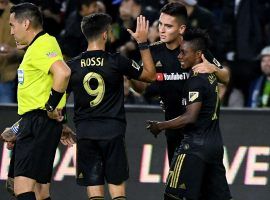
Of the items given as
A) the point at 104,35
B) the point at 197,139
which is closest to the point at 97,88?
the point at 104,35

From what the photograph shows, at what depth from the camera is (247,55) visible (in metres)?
13.5

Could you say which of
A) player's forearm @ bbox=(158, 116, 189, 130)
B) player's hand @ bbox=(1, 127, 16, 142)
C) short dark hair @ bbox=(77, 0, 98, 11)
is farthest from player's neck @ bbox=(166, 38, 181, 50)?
short dark hair @ bbox=(77, 0, 98, 11)

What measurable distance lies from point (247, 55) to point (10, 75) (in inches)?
132

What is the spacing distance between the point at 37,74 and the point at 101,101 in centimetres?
Result: 71

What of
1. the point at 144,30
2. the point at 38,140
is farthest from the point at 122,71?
the point at 38,140

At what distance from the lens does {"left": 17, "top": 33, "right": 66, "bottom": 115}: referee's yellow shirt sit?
911cm

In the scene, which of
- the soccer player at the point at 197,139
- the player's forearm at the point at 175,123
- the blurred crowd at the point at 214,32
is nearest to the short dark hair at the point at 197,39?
the soccer player at the point at 197,139

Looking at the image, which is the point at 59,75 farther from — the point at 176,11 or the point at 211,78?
the point at 176,11

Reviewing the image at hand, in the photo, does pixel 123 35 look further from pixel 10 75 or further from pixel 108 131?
pixel 108 131

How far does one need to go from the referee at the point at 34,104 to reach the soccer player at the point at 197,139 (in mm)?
1007

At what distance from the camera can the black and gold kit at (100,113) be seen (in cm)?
Answer: 944

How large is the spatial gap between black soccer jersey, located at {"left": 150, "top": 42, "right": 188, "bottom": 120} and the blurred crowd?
8.44ft

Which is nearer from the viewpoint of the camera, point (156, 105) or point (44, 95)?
point (44, 95)

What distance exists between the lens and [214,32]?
44.1 ft
